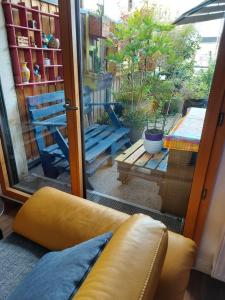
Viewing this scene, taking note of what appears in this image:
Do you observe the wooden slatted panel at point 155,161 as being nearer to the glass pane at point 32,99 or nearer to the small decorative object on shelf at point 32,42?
the glass pane at point 32,99

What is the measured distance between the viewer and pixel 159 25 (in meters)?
1.22

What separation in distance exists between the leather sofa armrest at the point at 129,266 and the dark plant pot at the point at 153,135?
0.92m

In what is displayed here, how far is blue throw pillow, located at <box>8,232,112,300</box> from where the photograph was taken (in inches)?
21.6

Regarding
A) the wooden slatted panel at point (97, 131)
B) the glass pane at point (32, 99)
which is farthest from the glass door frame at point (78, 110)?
the glass pane at point (32, 99)

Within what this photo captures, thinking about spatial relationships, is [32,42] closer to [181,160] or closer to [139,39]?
[139,39]

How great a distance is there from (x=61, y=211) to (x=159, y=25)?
3.79 feet

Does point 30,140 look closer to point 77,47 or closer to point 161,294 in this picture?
point 77,47

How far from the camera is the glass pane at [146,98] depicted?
1205mm

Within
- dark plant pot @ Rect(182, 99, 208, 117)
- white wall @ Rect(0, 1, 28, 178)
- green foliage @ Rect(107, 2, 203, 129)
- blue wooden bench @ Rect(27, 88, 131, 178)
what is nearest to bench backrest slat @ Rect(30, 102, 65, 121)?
blue wooden bench @ Rect(27, 88, 131, 178)

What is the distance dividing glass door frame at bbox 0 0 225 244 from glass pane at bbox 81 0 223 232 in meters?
0.12

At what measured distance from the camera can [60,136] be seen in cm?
184

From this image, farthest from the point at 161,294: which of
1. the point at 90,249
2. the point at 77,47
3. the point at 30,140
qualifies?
the point at 30,140

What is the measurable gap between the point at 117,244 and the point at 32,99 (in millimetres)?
1731

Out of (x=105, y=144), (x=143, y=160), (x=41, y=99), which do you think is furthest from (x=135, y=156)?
(x=41, y=99)
